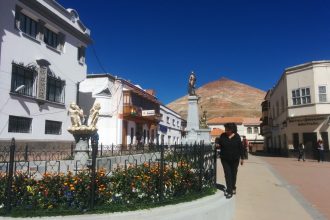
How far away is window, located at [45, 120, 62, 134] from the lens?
853 inches

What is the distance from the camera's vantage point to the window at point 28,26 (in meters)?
19.5

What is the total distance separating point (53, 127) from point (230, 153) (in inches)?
680

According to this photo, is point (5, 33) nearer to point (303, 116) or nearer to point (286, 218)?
point (286, 218)

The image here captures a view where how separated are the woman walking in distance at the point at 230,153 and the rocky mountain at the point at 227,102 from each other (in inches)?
4989

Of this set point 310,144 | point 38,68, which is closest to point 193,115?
point 38,68

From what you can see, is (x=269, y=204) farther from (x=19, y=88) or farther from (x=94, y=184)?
(x=19, y=88)

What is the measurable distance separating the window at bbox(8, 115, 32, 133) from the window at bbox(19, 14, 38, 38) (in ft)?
16.8

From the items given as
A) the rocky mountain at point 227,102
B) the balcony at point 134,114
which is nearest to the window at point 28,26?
the balcony at point 134,114

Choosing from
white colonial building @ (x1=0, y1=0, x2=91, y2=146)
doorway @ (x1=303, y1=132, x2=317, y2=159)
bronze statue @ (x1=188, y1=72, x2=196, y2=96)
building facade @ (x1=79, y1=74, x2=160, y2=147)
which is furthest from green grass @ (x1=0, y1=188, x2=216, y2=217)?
doorway @ (x1=303, y1=132, x2=317, y2=159)

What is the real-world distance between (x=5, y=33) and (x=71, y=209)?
1526cm

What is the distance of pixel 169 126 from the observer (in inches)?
2095

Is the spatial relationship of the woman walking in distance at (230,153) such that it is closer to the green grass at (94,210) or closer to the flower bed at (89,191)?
the flower bed at (89,191)

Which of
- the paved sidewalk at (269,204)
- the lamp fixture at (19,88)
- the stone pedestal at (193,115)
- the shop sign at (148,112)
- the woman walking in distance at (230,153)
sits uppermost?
the shop sign at (148,112)

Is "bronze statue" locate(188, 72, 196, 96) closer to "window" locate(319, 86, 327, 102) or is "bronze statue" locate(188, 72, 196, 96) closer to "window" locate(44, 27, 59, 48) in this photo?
"window" locate(44, 27, 59, 48)
